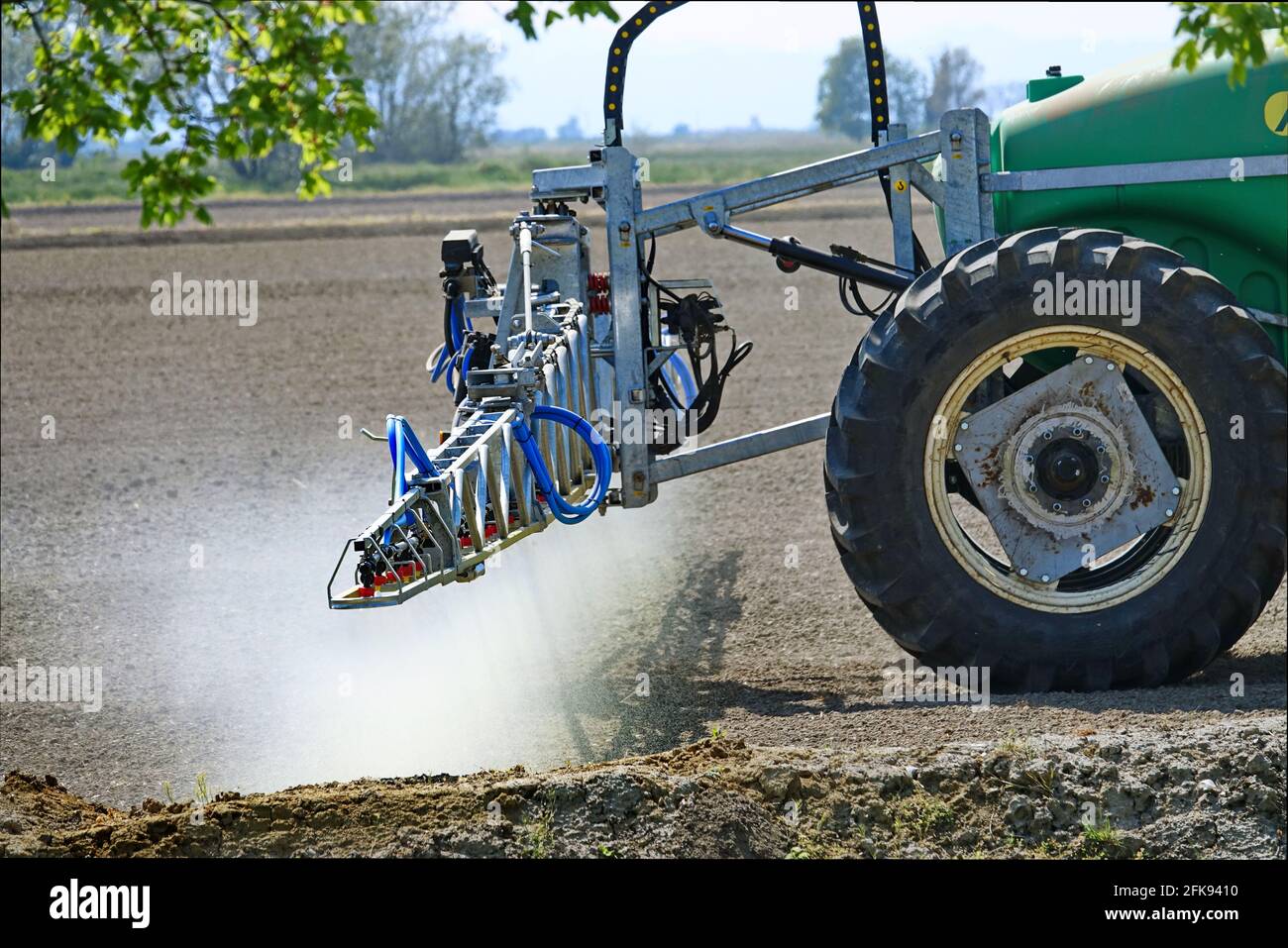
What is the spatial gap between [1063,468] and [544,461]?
6.95ft

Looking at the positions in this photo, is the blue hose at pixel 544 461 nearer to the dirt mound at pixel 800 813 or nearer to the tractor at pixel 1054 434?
the tractor at pixel 1054 434

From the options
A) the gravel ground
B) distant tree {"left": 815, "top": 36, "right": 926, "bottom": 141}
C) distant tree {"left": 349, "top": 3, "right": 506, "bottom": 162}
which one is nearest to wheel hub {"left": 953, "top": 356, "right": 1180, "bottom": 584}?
the gravel ground

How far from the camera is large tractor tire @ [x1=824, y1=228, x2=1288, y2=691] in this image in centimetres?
603

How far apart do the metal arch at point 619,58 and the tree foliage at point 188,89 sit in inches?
43.3

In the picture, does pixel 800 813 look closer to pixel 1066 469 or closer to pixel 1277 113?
pixel 1066 469

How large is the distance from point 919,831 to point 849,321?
11.5 meters

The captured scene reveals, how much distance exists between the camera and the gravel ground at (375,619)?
633 centimetres

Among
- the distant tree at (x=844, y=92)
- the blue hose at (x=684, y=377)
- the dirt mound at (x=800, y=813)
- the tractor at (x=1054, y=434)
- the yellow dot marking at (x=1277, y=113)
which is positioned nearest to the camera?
the dirt mound at (x=800, y=813)

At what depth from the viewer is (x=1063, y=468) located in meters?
6.20
